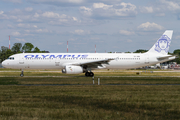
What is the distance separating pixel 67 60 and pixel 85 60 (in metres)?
2.95

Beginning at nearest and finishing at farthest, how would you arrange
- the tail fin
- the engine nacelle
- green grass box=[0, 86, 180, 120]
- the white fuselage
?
1. green grass box=[0, 86, 180, 120]
2. the engine nacelle
3. the white fuselage
4. the tail fin

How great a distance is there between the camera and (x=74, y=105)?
13.9m

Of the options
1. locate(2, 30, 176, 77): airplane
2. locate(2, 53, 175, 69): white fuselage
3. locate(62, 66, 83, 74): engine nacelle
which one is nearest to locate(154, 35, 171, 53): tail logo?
locate(2, 30, 176, 77): airplane

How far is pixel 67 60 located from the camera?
130ft

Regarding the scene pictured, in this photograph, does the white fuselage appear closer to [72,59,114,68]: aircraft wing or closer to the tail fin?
[72,59,114,68]: aircraft wing

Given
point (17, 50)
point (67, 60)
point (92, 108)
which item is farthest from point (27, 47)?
point (92, 108)

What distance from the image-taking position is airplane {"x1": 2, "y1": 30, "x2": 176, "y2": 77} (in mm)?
38531

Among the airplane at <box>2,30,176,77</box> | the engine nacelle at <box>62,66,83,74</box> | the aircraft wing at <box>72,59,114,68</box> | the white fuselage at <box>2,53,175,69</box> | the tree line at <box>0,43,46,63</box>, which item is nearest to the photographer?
the engine nacelle at <box>62,66,83,74</box>

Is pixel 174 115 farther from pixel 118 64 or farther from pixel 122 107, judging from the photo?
pixel 118 64

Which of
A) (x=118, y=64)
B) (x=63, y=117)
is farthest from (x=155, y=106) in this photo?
(x=118, y=64)

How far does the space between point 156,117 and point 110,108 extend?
281cm

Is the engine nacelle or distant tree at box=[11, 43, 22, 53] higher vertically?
distant tree at box=[11, 43, 22, 53]

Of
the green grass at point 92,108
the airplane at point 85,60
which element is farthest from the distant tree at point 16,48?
the green grass at point 92,108

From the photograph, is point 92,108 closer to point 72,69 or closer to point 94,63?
point 72,69
